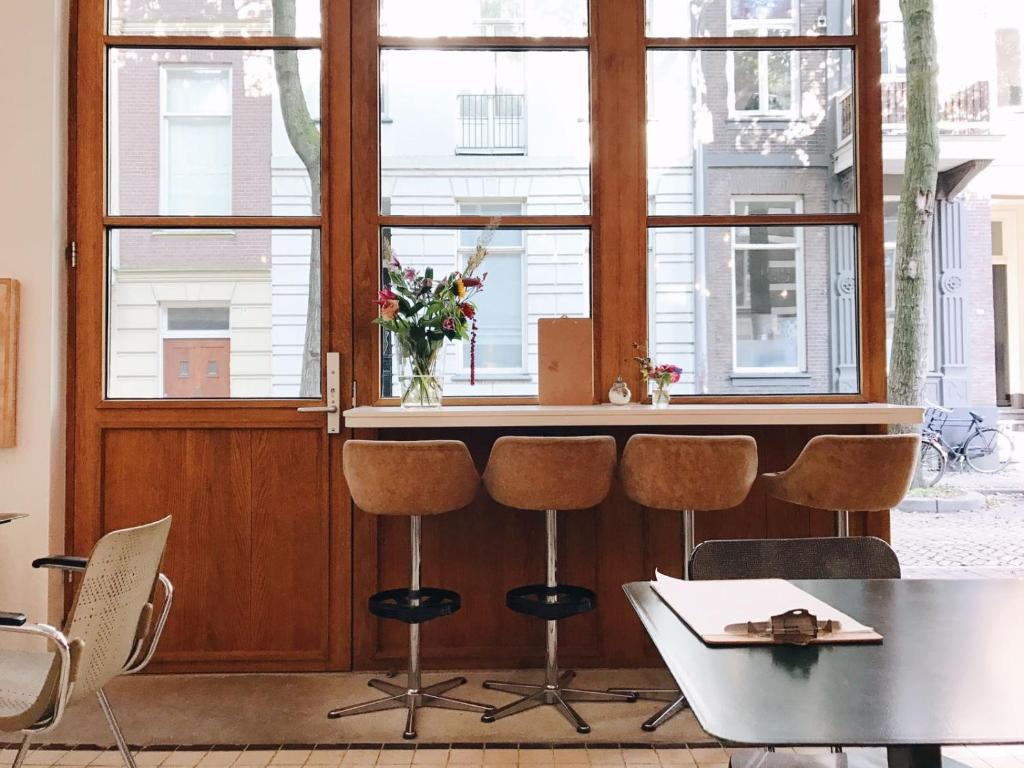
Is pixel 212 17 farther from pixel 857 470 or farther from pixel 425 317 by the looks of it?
pixel 857 470

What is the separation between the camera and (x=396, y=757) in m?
2.58

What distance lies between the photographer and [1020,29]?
898 cm

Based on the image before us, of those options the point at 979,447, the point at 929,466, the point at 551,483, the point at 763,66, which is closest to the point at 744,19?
the point at 763,66

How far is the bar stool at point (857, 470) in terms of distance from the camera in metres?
2.81

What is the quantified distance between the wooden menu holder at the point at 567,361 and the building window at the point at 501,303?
0.72ft

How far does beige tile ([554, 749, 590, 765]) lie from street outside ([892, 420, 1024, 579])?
260 centimetres

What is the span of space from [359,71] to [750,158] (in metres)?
1.75

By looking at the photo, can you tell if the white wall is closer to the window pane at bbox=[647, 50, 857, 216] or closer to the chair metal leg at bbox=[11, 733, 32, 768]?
the chair metal leg at bbox=[11, 733, 32, 768]

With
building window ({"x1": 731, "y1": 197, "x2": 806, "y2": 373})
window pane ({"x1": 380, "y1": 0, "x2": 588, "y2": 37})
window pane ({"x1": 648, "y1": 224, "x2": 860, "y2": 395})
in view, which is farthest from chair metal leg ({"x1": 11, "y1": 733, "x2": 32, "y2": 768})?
window pane ({"x1": 380, "y1": 0, "x2": 588, "y2": 37})

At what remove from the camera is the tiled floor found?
252 cm

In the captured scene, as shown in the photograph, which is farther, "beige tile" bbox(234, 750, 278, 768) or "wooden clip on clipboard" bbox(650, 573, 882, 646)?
"beige tile" bbox(234, 750, 278, 768)

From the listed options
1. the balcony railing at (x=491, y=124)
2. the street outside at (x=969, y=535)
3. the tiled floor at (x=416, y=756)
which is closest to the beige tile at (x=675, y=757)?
the tiled floor at (x=416, y=756)

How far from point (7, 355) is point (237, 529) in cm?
116

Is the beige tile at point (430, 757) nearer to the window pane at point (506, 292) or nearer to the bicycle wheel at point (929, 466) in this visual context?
the window pane at point (506, 292)
